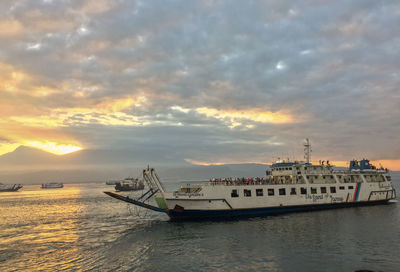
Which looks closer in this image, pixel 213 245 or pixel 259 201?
pixel 213 245

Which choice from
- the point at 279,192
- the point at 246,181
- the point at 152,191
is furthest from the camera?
the point at 279,192

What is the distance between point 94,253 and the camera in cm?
2447

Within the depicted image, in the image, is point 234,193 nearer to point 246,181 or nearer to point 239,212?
point 239,212

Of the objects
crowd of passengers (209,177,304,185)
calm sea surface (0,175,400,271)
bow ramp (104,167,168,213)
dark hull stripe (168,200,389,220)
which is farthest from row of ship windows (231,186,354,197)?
bow ramp (104,167,168,213)

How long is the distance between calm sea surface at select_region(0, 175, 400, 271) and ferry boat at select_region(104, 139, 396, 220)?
2.06 meters

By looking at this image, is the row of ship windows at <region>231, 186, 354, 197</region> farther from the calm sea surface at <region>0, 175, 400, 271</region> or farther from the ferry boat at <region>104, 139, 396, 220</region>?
the calm sea surface at <region>0, 175, 400, 271</region>

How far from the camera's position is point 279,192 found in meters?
41.0

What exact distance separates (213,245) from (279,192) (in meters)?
18.8

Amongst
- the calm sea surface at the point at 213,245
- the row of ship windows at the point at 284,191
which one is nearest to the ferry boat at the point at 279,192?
the row of ship windows at the point at 284,191

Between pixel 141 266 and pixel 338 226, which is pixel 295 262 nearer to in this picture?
pixel 141 266

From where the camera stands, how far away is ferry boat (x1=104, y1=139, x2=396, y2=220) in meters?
36.3

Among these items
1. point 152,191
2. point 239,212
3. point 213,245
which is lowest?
point 213,245

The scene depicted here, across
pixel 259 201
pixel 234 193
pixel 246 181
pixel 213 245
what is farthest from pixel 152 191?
pixel 259 201

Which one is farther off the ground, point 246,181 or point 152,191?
point 246,181
